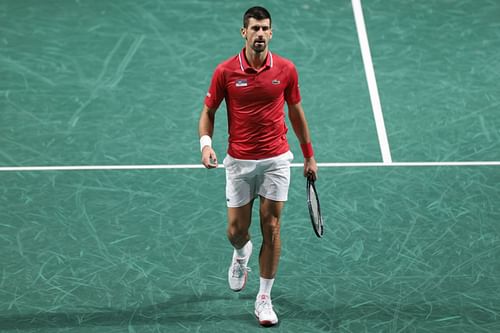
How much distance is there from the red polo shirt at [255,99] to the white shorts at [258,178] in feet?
0.17

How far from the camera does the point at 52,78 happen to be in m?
11.6

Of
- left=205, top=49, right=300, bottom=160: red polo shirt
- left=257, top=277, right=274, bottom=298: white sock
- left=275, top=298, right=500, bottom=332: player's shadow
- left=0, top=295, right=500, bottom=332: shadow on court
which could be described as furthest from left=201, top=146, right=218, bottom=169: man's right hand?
left=275, top=298, right=500, bottom=332: player's shadow

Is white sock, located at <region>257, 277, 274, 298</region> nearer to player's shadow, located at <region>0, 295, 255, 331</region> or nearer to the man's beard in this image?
player's shadow, located at <region>0, 295, 255, 331</region>

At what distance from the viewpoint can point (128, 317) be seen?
300 inches

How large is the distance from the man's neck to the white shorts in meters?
0.69

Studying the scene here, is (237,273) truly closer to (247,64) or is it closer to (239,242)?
(239,242)

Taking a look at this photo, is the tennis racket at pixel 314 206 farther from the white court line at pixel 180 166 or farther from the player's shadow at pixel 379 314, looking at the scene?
the white court line at pixel 180 166

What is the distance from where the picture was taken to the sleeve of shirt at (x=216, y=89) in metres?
7.18

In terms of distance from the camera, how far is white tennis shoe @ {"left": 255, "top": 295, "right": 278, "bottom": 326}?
24.5 ft

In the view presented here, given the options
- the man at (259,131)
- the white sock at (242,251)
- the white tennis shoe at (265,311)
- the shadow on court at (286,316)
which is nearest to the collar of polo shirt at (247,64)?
the man at (259,131)

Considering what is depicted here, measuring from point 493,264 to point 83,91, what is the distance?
5.15m

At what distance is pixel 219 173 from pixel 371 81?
255cm

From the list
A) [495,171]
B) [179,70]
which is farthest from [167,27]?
[495,171]

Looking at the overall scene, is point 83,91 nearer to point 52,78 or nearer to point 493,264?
point 52,78
